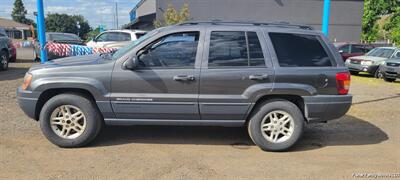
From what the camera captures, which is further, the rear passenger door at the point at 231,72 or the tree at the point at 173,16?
the tree at the point at 173,16

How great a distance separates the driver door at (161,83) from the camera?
521cm

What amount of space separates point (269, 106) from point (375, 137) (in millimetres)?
2229

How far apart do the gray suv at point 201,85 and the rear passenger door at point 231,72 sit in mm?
14

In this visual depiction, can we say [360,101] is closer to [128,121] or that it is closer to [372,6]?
[128,121]

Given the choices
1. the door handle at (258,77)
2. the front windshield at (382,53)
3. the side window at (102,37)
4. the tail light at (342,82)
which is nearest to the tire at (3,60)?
the side window at (102,37)

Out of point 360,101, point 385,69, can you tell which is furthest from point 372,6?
point 360,101

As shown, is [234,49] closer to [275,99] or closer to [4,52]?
[275,99]

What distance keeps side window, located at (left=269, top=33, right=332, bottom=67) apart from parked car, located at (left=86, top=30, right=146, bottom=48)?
10370 mm

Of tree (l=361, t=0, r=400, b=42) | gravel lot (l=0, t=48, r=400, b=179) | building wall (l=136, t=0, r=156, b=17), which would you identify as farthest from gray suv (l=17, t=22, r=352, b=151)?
tree (l=361, t=0, r=400, b=42)

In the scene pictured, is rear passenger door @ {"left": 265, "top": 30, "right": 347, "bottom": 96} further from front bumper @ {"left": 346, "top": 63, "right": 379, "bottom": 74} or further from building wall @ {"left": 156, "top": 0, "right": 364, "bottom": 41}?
building wall @ {"left": 156, "top": 0, "right": 364, "bottom": 41}

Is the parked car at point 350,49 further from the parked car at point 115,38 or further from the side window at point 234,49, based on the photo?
the side window at point 234,49

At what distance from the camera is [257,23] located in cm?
569

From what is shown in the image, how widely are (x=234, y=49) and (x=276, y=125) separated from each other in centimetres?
121

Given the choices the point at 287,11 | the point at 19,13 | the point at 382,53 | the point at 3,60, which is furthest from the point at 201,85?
the point at 19,13
